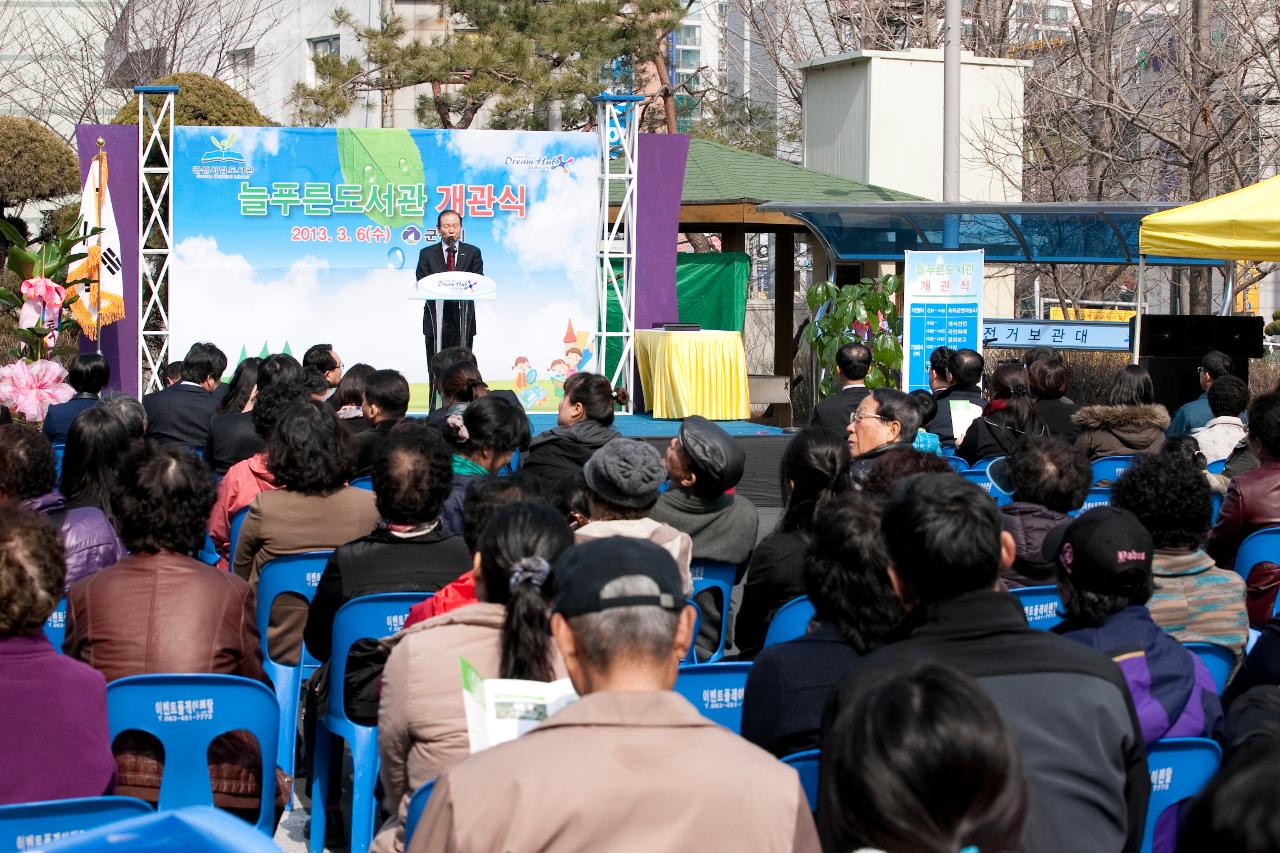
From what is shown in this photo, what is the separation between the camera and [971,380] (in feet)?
Answer: 25.2

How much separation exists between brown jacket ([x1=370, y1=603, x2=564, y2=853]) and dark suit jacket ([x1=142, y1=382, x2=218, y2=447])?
4789 mm

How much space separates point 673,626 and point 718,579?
2.64 meters

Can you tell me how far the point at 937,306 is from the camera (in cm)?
1158

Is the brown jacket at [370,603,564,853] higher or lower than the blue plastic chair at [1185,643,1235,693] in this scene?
higher

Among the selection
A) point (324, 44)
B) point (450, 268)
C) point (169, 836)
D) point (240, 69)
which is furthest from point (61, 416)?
point (324, 44)

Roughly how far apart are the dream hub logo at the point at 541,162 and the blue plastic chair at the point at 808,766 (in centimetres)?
1189

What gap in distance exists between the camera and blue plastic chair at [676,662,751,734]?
10.3 ft

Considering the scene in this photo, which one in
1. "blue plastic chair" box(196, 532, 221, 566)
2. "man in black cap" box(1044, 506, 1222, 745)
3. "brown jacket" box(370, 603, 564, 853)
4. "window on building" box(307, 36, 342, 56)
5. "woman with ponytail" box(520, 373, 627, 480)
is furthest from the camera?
"window on building" box(307, 36, 342, 56)

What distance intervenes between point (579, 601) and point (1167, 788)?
1.42m

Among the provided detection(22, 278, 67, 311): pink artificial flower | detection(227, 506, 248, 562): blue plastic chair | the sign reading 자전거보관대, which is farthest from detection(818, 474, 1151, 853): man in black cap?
the sign reading 자전거보관대

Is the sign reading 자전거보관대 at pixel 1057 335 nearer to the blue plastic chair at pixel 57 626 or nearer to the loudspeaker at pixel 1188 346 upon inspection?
the loudspeaker at pixel 1188 346

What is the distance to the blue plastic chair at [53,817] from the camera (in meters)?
2.13

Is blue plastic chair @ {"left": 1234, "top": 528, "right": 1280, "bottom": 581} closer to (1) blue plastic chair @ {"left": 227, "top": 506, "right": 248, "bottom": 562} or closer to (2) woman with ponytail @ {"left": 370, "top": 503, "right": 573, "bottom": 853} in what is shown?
(2) woman with ponytail @ {"left": 370, "top": 503, "right": 573, "bottom": 853}

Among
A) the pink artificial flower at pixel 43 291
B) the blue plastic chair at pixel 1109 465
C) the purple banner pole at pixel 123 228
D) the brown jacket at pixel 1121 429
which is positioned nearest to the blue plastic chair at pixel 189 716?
the blue plastic chair at pixel 1109 465
